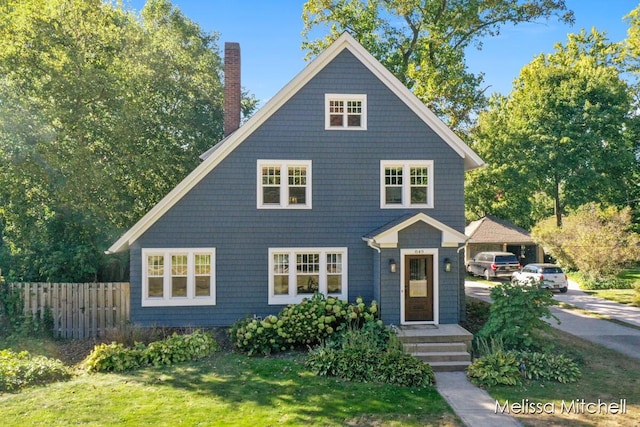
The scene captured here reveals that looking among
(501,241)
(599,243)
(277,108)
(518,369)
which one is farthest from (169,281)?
(501,241)

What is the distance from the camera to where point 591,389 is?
8922 millimetres

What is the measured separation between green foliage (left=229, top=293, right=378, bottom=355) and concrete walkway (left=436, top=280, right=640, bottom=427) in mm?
3001

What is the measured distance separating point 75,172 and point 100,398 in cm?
1015

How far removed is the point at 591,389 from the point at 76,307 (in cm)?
1405

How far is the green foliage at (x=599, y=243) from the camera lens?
2442cm

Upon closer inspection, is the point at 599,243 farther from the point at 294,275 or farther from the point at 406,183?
the point at 294,275

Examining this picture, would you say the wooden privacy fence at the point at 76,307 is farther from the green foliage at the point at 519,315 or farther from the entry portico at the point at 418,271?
the green foliage at the point at 519,315

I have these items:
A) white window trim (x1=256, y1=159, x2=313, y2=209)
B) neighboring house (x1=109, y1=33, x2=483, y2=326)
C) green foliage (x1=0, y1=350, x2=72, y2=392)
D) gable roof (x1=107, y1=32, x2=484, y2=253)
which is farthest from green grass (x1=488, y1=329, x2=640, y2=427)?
green foliage (x1=0, y1=350, x2=72, y2=392)

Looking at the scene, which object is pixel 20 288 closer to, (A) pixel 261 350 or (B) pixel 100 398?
(B) pixel 100 398

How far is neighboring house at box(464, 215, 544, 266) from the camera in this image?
32.8m

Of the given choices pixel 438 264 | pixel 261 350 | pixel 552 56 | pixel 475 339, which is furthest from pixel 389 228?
pixel 552 56

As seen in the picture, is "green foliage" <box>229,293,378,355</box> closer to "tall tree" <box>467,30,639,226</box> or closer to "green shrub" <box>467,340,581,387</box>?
"green shrub" <box>467,340,581,387</box>

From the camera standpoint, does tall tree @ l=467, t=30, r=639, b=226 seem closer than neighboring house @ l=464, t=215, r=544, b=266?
Yes

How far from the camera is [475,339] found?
39.0 ft
